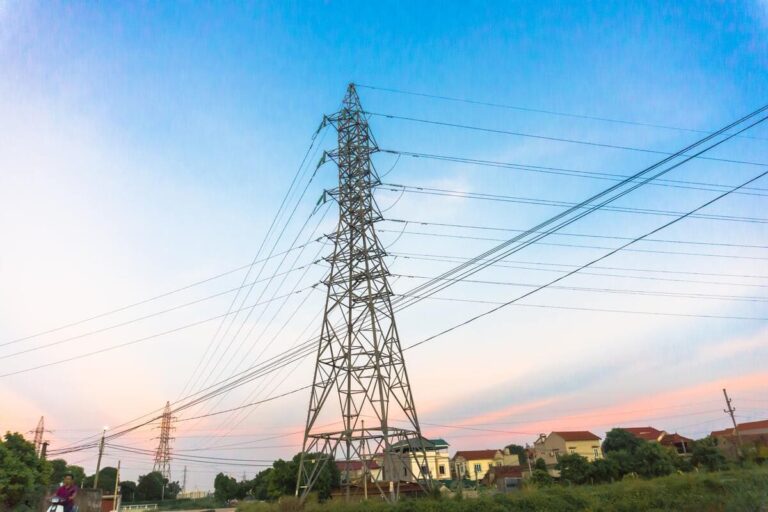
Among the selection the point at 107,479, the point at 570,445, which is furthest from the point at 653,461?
the point at 107,479

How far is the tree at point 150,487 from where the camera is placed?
81.6 metres

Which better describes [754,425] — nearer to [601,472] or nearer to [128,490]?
[601,472]

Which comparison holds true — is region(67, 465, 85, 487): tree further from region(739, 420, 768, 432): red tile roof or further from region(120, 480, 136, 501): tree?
region(739, 420, 768, 432): red tile roof

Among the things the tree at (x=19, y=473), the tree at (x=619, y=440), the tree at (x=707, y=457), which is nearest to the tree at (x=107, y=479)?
the tree at (x=19, y=473)

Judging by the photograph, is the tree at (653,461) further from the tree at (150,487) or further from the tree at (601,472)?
the tree at (150,487)

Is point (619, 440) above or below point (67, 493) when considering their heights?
below

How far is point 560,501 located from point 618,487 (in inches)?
171

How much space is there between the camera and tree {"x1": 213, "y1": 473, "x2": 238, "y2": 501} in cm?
7223

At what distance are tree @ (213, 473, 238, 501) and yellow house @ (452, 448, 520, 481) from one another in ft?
116

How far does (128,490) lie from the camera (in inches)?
3231

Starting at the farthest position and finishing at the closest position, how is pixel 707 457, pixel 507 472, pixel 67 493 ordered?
pixel 507 472 < pixel 707 457 < pixel 67 493

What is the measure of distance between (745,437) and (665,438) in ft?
36.1

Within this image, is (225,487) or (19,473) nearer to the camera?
(19,473)

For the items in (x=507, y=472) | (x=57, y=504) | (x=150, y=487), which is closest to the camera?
(x=57, y=504)
